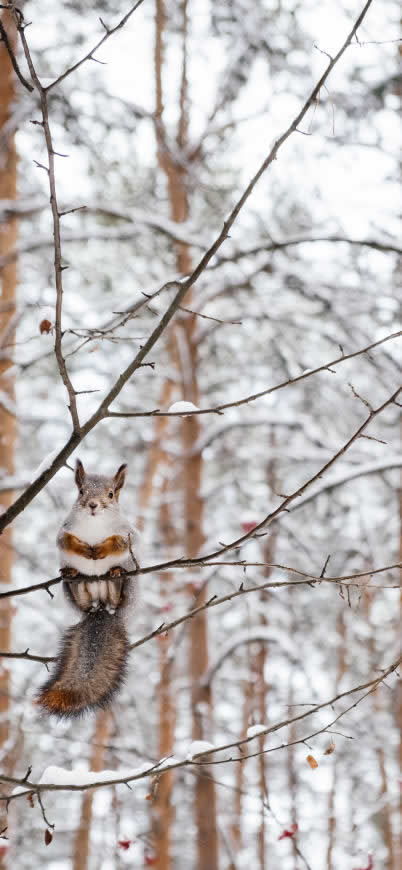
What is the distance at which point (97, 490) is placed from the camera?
2570mm

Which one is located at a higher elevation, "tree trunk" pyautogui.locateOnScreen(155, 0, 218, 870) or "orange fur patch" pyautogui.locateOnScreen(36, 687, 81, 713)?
"tree trunk" pyautogui.locateOnScreen(155, 0, 218, 870)

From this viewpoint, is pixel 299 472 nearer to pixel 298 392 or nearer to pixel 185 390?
pixel 298 392

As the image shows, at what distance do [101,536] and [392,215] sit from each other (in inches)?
175

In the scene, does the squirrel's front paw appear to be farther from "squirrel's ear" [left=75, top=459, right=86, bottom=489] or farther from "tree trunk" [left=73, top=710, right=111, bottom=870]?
"tree trunk" [left=73, top=710, right=111, bottom=870]

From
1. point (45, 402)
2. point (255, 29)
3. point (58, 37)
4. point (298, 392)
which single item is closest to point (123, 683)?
point (255, 29)

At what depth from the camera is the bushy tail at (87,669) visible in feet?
7.59

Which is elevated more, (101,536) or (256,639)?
(256,639)

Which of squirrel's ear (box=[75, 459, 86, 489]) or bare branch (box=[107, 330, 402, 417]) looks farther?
squirrel's ear (box=[75, 459, 86, 489])

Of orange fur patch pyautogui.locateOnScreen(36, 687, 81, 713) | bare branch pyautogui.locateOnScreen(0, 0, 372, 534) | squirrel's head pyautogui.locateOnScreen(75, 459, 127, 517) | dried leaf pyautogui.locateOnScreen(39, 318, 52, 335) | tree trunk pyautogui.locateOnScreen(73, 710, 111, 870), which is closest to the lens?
bare branch pyautogui.locateOnScreen(0, 0, 372, 534)

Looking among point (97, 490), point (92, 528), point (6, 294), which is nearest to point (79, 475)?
point (97, 490)

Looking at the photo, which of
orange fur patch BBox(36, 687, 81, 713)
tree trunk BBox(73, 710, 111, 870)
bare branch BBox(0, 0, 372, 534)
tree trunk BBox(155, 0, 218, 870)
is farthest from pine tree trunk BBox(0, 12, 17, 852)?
bare branch BBox(0, 0, 372, 534)

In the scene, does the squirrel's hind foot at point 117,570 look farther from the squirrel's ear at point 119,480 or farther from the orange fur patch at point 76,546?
the squirrel's ear at point 119,480

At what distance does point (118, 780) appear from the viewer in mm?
1940

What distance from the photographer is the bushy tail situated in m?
2.31
